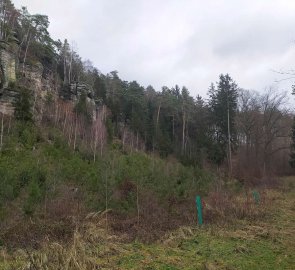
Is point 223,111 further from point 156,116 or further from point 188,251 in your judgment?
point 188,251

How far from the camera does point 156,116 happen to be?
193ft

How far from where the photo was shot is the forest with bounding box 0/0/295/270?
8.89m

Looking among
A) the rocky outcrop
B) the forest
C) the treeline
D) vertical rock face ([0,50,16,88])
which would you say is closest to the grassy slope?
the forest

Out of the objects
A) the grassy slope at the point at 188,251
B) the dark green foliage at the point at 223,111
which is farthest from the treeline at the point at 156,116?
the grassy slope at the point at 188,251

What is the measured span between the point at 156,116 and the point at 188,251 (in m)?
50.8

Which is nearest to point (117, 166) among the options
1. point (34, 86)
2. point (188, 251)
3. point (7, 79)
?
point (188, 251)

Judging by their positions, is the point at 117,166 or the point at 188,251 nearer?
the point at 188,251

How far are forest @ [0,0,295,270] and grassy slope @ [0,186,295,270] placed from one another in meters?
0.05

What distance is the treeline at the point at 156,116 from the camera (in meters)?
40.8

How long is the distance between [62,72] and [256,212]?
150 feet

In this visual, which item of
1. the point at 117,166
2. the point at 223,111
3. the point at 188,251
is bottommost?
the point at 188,251

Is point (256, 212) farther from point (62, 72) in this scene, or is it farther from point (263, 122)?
point (62, 72)

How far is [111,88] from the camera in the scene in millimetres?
62094

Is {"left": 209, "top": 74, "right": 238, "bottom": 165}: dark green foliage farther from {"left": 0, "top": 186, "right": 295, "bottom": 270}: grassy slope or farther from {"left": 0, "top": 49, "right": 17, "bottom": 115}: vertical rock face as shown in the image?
{"left": 0, "top": 186, "right": 295, "bottom": 270}: grassy slope
